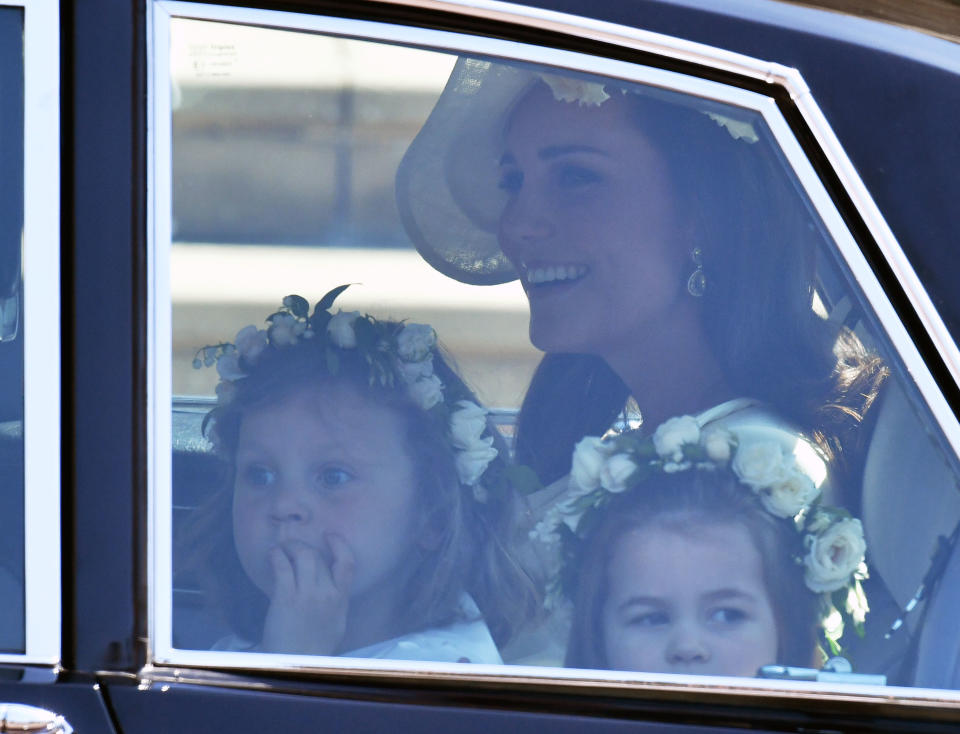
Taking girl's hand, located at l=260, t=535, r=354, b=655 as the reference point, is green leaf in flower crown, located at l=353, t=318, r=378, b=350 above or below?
above

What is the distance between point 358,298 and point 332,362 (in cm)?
8

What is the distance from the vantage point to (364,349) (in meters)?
1.16

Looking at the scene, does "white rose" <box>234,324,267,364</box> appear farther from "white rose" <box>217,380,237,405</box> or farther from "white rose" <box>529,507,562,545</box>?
"white rose" <box>529,507,562,545</box>

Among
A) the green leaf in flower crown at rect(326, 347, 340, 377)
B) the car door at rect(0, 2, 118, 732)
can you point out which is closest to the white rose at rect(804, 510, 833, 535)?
the green leaf in flower crown at rect(326, 347, 340, 377)

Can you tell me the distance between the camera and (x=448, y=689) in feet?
3.61

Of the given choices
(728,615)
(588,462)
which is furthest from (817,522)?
(588,462)

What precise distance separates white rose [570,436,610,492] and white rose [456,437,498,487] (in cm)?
10

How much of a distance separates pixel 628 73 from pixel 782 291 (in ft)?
1.01

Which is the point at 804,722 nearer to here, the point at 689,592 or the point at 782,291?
the point at 689,592

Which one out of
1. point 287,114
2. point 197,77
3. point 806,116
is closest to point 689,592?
point 806,116

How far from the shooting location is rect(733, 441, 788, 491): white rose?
1133 mm

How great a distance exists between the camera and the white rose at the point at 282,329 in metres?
1.15

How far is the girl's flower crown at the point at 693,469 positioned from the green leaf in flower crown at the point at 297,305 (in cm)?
36

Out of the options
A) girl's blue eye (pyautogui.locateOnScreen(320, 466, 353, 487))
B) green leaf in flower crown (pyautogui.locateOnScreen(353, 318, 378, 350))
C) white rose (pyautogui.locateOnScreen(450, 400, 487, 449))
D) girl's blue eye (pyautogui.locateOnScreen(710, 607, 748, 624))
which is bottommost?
girl's blue eye (pyautogui.locateOnScreen(710, 607, 748, 624))
